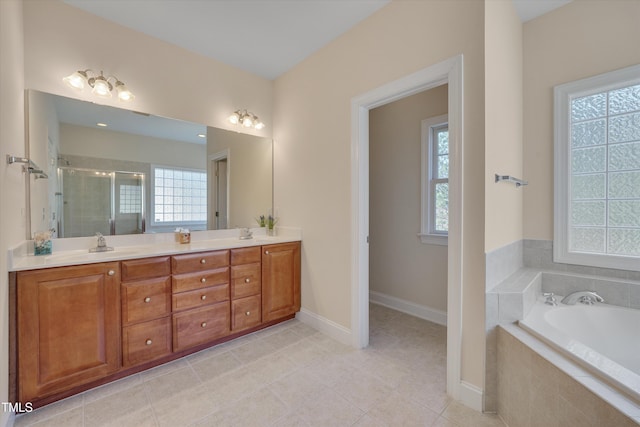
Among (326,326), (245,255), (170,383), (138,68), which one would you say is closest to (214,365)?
(170,383)

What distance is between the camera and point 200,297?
2.22 metres

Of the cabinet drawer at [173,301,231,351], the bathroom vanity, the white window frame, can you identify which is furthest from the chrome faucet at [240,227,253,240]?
the cabinet drawer at [173,301,231,351]

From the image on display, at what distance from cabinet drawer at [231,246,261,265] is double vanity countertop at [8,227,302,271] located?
5cm

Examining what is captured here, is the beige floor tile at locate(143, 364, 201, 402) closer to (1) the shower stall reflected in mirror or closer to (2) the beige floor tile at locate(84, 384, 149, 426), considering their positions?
(2) the beige floor tile at locate(84, 384, 149, 426)

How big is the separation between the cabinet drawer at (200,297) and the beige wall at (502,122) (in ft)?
6.66

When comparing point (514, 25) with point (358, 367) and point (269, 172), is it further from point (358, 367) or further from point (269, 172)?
point (358, 367)

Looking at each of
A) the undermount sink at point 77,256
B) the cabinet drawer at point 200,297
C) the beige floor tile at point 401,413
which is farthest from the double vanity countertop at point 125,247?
the beige floor tile at point 401,413

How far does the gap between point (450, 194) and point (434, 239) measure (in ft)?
4.23

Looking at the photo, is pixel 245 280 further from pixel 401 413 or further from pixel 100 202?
pixel 401 413

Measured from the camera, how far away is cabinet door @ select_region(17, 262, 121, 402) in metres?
1.51

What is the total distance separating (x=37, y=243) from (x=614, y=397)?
3.11 metres

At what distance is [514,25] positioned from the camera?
82.7 inches

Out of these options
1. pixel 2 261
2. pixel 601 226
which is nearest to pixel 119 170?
pixel 2 261

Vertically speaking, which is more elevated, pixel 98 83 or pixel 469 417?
pixel 98 83
